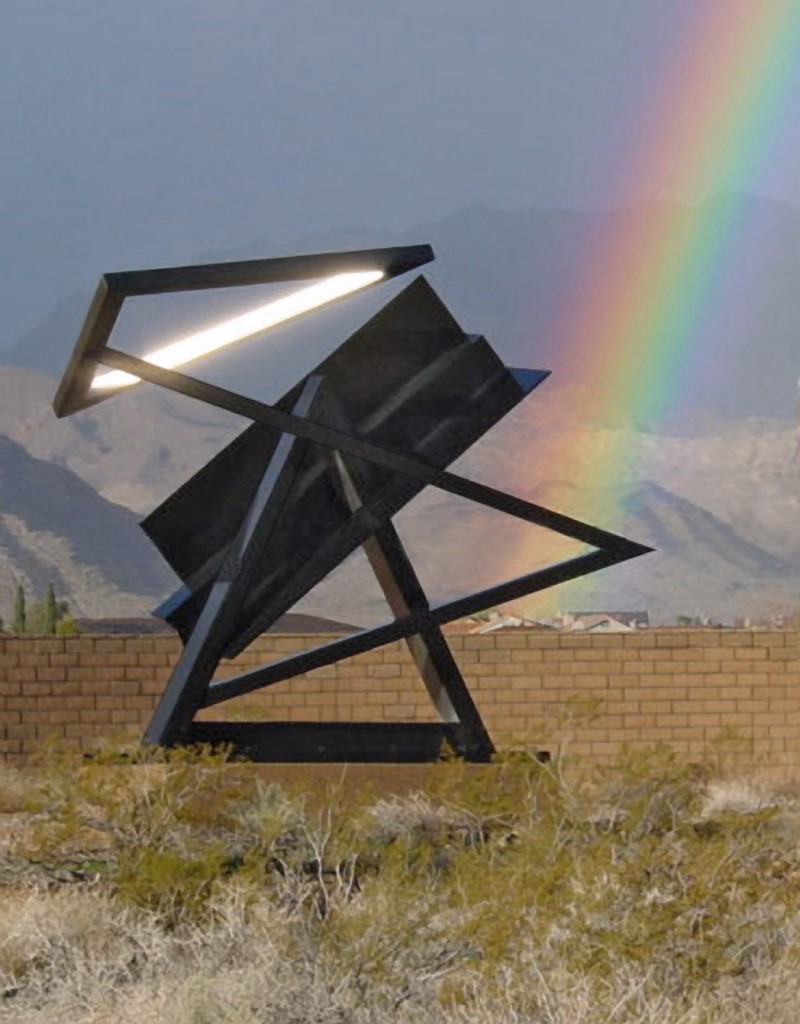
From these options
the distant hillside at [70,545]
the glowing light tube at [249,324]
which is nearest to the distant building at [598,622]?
the distant hillside at [70,545]

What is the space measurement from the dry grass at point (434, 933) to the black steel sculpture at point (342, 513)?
105 inches

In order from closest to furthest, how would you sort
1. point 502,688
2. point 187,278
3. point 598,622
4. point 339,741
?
point 187,278
point 339,741
point 502,688
point 598,622

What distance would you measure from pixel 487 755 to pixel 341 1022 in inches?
248

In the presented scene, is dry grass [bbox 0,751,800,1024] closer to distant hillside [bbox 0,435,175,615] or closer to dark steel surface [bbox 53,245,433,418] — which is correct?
dark steel surface [bbox 53,245,433,418]

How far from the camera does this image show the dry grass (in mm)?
7980

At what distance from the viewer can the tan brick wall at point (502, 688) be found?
21.0 m

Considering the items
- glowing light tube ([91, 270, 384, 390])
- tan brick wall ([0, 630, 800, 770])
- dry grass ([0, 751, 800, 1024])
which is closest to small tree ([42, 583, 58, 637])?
tan brick wall ([0, 630, 800, 770])

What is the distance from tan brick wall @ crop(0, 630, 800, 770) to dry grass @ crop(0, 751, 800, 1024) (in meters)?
9.94

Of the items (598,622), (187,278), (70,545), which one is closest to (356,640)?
(187,278)

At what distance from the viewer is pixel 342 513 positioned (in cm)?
1383

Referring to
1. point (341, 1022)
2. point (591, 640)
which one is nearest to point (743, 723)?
point (591, 640)

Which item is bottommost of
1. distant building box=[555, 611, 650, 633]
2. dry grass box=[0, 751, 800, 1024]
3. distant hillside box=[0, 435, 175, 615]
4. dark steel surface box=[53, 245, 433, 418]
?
dry grass box=[0, 751, 800, 1024]

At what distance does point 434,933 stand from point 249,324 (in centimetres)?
635

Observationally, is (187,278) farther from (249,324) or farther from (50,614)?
(50,614)
